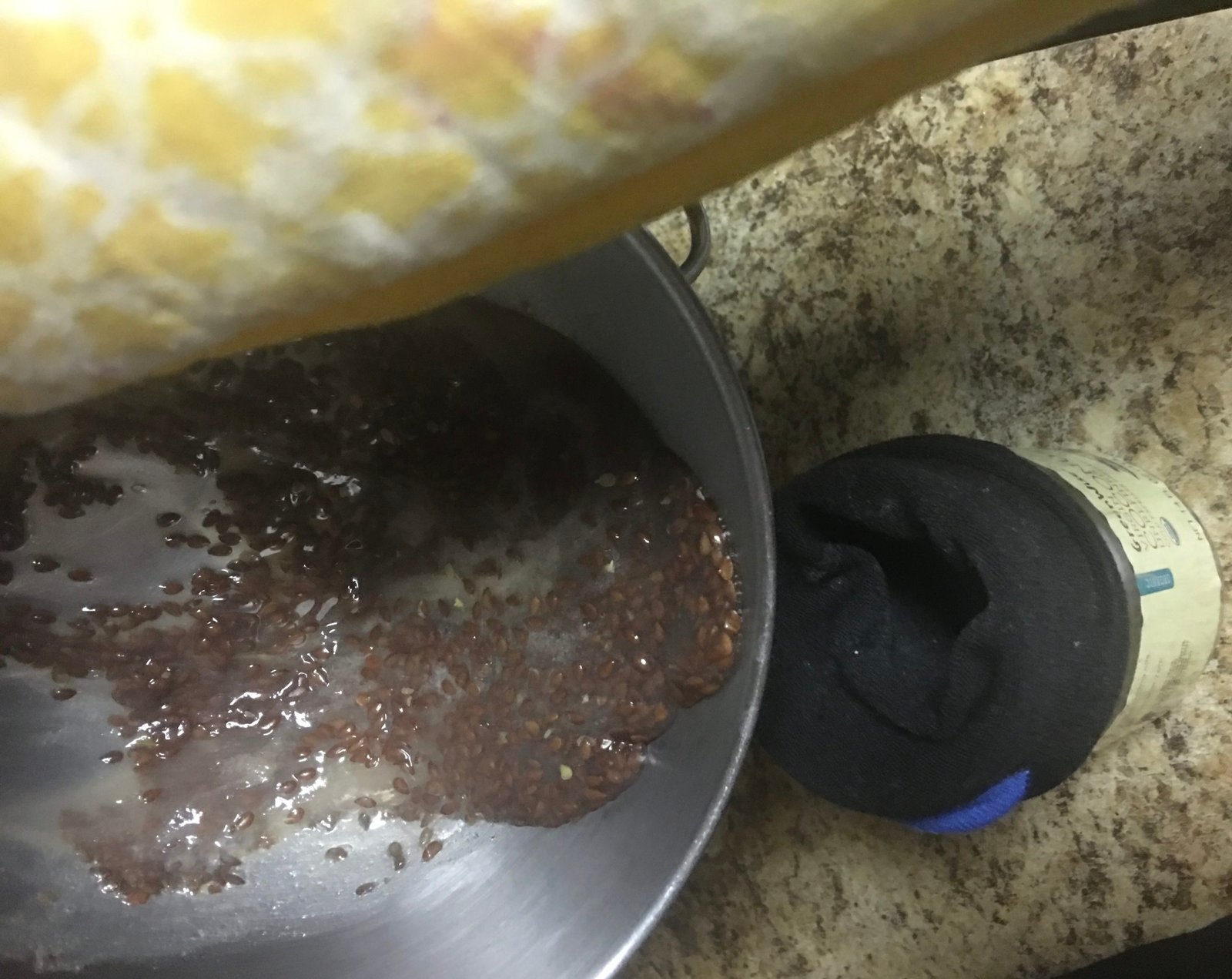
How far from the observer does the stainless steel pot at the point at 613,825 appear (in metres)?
0.52

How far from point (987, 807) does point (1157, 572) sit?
0.71ft

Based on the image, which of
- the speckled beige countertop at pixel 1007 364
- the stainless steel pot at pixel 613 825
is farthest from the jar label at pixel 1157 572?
the stainless steel pot at pixel 613 825

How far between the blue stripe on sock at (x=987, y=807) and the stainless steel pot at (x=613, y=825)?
0.49 ft

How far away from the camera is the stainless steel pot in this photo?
1.72 feet

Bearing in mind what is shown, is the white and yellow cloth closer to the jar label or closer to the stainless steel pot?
the stainless steel pot

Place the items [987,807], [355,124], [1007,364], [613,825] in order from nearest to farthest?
[355,124] → [987,807] → [613,825] → [1007,364]

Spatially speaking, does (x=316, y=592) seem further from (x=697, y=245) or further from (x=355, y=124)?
(x=355, y=124)

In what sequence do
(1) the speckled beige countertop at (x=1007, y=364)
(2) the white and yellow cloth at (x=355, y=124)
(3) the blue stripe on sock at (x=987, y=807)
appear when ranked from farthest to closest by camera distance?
(1) the speckled beige countertop at (x=1007, y=364) → (3) the blue stripe on sock at (x=987, y=807) → (2) the white and yellow cloth at (x=355, y=124)

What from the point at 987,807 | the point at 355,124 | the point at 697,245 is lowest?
the point at 987,807

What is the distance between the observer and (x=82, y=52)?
9.0 inches

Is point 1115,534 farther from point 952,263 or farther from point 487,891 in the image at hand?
point 487,891

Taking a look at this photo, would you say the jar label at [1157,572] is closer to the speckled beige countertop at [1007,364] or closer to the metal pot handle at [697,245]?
the speckled beige countertop at [1007,364]

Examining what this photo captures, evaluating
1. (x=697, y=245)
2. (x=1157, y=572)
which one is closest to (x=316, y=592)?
(x=697, y=245)

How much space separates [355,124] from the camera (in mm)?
235
